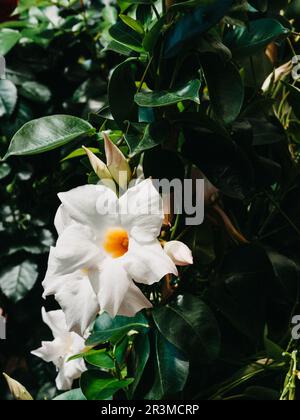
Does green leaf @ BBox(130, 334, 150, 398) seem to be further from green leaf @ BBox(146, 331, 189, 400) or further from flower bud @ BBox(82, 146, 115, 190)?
flower bud @ BBox(82, 146, 115, 190)

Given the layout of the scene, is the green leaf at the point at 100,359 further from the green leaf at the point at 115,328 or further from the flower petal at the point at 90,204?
the flower petal at the point at 90,204

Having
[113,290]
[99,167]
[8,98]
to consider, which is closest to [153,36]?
[99,167]

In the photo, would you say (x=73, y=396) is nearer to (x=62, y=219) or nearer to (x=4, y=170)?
(x=62, y=219)

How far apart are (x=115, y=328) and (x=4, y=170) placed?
1.94 feet

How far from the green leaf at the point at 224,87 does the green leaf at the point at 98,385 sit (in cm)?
33

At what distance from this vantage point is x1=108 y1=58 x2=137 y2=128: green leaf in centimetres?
70

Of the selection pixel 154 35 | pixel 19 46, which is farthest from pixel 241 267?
pixel 19 46

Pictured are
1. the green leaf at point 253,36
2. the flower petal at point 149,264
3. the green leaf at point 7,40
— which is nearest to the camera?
the flower petal at point 149,264

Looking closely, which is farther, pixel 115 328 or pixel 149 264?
pixel 115 328

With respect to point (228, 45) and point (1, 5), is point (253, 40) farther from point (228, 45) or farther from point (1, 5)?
point (1, 5)

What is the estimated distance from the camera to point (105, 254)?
2.12 ft

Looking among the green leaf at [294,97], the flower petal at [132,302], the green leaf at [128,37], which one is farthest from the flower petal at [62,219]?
the green leaf at [294,97]

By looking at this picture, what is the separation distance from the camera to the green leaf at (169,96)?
24.5 inches

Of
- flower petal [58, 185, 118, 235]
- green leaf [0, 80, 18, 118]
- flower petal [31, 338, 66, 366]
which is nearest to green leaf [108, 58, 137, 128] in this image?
flower petal [58, 185, 118, 235]
